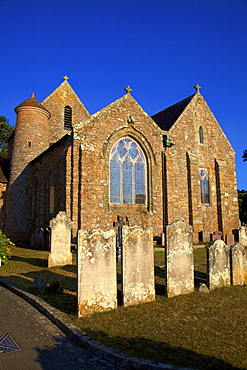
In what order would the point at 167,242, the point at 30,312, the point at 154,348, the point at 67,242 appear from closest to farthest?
1. the point at 154,348
2. the point at 30,312
3. the point at 167,242
4. the point at 67,242

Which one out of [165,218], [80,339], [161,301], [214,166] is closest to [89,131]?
[165,218]

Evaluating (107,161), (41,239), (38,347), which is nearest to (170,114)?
(107,161)

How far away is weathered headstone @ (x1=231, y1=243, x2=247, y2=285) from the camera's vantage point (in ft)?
26.2

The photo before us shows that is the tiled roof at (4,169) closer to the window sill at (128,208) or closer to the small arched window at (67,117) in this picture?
the small arched window at (67,117)

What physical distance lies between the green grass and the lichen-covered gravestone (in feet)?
9.96

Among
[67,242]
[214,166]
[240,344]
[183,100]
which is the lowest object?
[240,344]

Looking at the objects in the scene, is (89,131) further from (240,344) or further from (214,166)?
(240,344)

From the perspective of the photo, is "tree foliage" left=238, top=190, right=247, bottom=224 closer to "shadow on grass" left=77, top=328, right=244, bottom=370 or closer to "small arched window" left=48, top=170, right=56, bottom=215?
"small arched window" left=48, top=170, right=56, bottom=215

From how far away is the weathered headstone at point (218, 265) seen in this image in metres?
7.54

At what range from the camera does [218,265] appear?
772 centimetres

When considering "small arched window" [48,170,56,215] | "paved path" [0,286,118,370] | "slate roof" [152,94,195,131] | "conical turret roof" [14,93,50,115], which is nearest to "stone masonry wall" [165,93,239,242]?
"slate roof" [152,94,195,131]

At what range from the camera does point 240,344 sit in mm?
4270

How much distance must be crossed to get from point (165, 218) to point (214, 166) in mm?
6645

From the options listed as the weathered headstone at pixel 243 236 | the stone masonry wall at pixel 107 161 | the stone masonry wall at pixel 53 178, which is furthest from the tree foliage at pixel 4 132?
the weathered headstone at pixel 243 236
